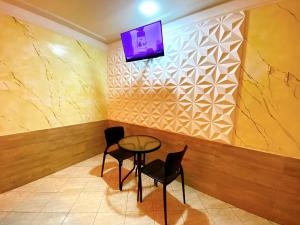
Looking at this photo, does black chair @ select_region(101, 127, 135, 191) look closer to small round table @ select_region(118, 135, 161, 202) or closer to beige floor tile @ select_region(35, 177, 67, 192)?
small round table @ select_region(118, 135, 161, 202)

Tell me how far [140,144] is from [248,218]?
1518 millimetres

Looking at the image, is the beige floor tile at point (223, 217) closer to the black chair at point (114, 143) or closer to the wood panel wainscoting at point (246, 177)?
the wood panel wainscoting at point (246, 177)

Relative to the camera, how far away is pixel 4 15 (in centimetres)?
182

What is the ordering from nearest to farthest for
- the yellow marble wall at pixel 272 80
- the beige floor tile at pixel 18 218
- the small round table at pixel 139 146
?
the yellow marble wall at pixel 272 80, the beige floor tile at pixel 18 218, the small round table at pixel 139 146

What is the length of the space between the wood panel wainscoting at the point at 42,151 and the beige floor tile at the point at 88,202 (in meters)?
0.90

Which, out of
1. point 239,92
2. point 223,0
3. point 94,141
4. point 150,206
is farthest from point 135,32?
point 150,206

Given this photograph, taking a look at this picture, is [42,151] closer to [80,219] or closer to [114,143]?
[114,143]

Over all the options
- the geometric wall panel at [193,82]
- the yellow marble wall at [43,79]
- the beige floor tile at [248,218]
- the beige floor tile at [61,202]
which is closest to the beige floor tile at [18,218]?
the beige floor tile at [61,202]

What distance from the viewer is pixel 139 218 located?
162cm

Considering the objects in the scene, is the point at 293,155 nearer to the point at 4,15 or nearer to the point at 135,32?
the point at 135,32

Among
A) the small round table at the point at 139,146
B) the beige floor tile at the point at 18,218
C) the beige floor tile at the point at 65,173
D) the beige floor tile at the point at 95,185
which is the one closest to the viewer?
the beige floor tile at the point at 18,218

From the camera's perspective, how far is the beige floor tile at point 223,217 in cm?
159

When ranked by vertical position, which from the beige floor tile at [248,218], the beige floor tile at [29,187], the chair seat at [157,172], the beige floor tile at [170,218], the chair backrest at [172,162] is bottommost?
the beige floor tile at [248,218]

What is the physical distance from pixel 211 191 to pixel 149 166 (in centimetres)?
92
